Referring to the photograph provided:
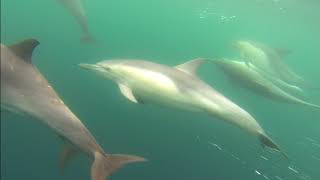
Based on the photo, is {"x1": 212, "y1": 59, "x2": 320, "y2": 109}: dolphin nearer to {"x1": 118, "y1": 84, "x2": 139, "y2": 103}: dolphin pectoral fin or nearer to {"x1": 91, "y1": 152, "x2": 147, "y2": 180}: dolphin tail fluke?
{"x1": 118, "y1": 84, "x2": 139, "y2": 103}: dolphin pectoral fin

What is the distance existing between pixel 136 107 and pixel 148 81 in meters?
3.28

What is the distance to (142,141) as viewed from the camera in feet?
35.0

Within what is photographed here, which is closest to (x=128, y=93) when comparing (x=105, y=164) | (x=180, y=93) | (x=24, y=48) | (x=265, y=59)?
(x=180, y=93)

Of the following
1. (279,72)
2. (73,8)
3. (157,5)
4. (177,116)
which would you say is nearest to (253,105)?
(279,72)

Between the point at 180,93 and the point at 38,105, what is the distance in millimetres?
3343

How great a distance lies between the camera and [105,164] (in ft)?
20.0

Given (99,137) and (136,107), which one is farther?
(136,107)

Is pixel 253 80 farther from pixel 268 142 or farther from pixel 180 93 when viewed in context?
pixel 180 93

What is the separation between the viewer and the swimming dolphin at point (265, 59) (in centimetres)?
1481

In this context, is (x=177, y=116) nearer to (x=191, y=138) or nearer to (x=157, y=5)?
(x=191, y=138)

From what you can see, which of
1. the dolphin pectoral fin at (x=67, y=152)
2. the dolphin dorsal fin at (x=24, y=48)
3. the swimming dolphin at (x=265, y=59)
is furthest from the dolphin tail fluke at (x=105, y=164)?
the swimming dolphin at (x=265, y=59)

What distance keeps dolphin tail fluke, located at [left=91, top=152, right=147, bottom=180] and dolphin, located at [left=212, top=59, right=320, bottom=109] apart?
7209mm

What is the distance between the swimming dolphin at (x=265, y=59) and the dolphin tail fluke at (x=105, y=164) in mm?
9116

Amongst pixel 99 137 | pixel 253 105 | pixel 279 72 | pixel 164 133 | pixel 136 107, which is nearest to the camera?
pixel 99 137
